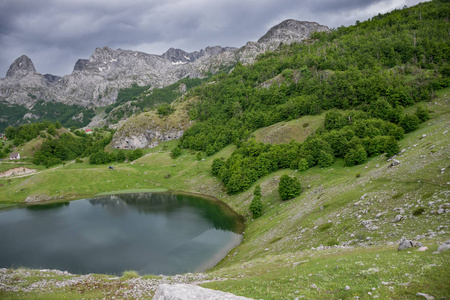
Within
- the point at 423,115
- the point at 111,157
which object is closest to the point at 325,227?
the point at 423,115

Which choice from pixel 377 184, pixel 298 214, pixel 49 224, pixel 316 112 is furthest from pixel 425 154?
pixel 49 224

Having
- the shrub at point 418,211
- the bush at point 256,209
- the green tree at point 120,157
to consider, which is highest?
the green tree at point 120,157

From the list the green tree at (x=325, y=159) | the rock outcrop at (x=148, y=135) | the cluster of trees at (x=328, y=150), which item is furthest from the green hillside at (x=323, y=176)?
the rock outcrop at (x=148, y=135)

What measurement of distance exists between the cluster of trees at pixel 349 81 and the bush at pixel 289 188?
39520 millimetres

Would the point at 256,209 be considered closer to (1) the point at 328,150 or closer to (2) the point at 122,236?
(1) the point at 328,150

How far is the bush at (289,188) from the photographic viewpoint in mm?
63969

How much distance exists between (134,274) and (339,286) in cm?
2340

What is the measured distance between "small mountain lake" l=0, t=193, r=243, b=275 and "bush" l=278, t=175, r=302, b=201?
1524 centimetres

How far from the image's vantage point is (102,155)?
547 feet

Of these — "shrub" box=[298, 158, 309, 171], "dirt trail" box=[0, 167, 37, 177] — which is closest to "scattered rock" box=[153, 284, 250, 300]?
"shrub" box=[298, 158, 309, 171]

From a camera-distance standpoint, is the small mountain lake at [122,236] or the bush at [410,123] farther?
the bush at [410,123]

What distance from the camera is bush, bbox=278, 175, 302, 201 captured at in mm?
63969

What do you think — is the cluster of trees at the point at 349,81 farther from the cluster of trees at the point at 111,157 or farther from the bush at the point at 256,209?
the bush at the point at 256,209

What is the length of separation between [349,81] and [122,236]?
126 m
